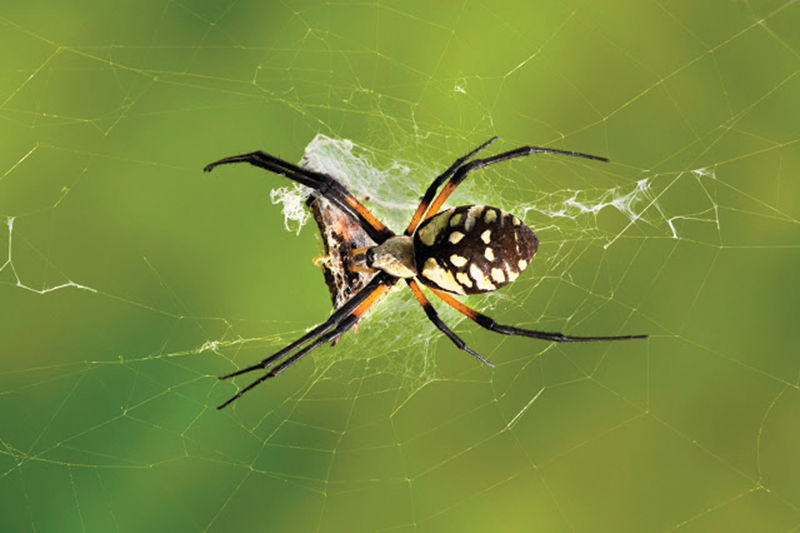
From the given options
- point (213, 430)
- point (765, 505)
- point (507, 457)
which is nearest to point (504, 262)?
point (507, 457)

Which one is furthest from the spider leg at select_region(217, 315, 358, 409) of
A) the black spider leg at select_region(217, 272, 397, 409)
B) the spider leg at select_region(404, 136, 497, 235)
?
the spider leg at select_region(404, 136, 497, 235)

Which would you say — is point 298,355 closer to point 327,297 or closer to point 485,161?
point 327,297

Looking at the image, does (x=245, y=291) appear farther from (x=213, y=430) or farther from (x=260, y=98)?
(x=260, y=98)

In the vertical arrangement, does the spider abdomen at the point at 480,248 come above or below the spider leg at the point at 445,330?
above

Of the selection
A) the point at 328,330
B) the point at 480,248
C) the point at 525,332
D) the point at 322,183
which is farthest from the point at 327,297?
the point at 525,332

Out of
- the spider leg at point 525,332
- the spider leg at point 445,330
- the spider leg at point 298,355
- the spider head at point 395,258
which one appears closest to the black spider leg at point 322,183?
the spider head at point 395,258

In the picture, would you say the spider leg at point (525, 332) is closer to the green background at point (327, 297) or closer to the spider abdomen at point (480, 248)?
the green background at point (327, 297)
